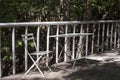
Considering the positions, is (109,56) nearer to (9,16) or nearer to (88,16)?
(88,16)

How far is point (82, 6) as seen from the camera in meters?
12.6

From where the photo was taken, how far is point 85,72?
22.5 ft

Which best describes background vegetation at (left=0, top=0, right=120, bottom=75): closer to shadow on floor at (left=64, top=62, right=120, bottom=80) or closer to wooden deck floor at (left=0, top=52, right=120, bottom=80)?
wooden deck floor at (left=0, top=52, right=120, bottom=80)

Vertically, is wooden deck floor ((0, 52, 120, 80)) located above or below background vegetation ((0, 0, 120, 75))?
below

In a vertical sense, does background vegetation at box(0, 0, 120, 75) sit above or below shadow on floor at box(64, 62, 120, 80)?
above

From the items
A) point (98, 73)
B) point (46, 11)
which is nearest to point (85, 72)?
point (98, 73)

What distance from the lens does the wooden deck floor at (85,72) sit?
252 inches

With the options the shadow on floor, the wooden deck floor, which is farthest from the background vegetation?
the shadow on floor

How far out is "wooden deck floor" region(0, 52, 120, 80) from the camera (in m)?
6.39

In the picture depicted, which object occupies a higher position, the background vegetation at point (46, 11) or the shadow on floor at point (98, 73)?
the background vegetation at point (46, 11)

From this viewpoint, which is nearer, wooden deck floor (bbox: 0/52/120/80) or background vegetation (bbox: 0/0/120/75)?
wooden deck floor (bbox: 0/52/120/80)

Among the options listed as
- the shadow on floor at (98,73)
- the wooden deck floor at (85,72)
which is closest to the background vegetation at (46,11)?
the wooden deck floor at (85,72)

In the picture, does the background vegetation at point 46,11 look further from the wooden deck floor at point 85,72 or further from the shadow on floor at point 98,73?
the shadow on floor at point 98,73

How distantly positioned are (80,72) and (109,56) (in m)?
2.27
